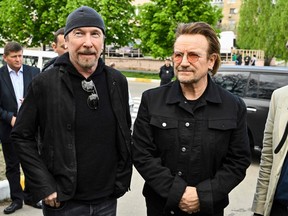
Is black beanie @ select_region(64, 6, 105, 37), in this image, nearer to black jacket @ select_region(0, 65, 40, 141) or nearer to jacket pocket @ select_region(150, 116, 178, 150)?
jacket pocket @ select_region(150, 116, 178, 150)

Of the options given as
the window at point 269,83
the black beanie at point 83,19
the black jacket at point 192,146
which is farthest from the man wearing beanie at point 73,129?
the window at point 269,83

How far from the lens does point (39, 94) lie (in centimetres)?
247

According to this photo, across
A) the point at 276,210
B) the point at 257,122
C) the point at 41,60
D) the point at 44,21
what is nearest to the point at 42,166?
the point at 276,210

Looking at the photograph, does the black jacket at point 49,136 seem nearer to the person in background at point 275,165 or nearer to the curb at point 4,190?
the person in background at point 275,165

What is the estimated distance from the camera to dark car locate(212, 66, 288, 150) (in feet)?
23.2

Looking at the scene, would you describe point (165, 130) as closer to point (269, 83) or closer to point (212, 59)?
point (212, 59)

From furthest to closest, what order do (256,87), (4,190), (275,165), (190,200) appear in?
(256,87) < (4,190) < (275,165) < (190,200)

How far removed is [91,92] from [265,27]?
34.4 metres

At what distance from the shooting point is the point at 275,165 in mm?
2512

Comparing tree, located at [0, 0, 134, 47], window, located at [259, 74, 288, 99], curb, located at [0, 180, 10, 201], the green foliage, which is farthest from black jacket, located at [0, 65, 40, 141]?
the green foliage

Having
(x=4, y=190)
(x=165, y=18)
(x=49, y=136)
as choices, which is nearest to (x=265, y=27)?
(x=165, y=18)

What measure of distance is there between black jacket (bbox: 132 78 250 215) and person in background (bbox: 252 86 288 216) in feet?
0.60

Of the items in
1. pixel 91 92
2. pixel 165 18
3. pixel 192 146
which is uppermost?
pixel 165 18

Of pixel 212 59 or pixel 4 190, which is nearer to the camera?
pixel 212 59
